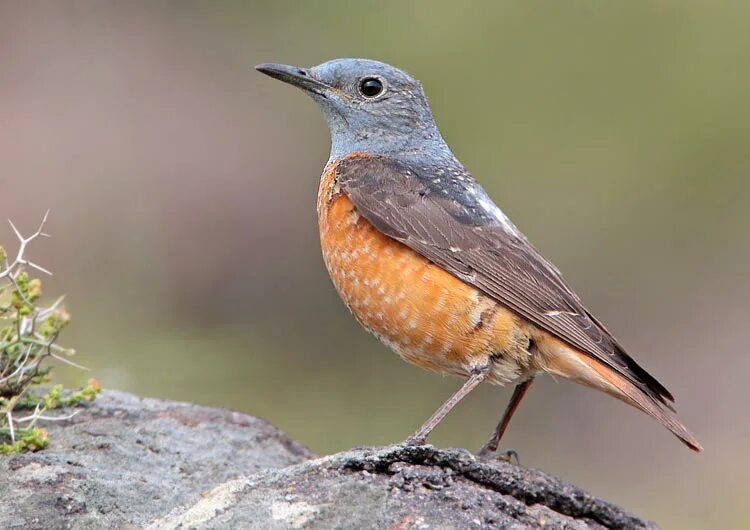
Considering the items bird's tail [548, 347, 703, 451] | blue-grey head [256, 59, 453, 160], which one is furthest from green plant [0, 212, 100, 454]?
bird's tail [548, 347, 703, 451]

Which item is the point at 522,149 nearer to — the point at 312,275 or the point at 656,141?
the point at 656,141

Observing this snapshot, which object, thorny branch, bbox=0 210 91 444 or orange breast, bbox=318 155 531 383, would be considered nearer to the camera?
thorny branch, bbox=0 210 91 444

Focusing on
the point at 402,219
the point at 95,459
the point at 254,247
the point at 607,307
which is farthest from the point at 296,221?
the point at 95,459

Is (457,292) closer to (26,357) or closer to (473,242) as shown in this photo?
(473,242)

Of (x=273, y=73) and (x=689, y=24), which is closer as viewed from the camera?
(x=273, y=73)

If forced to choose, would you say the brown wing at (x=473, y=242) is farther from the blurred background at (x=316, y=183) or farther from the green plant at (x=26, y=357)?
the blurred background at (x=316, y=183)

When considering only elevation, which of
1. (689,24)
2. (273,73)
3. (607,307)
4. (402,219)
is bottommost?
(402,219)

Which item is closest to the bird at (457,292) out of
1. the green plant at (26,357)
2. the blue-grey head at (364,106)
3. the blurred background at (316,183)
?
the blue-grey head at (364,106)

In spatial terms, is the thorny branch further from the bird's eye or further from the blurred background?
the blurred background
